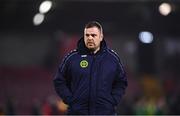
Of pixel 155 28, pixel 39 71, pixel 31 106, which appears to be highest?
pixel 155 28

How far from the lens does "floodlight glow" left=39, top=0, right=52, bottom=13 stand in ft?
29.9

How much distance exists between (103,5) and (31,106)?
2004 millimetres

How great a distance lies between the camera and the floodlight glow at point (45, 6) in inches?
359

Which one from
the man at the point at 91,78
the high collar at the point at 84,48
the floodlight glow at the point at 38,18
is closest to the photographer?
the man at the point at 91,78

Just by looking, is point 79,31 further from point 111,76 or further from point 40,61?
point 111,76

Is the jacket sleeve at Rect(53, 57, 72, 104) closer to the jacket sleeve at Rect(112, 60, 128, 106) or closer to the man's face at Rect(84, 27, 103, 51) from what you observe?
the man's face at Rect(84, 27, 103, 51)

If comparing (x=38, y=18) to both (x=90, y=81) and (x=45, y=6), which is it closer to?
(x=45, y=6)

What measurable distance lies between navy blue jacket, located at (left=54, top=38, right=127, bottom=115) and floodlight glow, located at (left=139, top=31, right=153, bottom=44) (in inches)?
Result: 165

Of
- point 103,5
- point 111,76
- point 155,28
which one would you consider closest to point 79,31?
point 103,5

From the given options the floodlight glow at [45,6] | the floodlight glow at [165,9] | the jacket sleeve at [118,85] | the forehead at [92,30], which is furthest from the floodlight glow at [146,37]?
the forehead at [92,30]

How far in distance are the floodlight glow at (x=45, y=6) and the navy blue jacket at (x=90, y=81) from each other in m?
4.22

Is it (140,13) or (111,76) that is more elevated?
(140,13)

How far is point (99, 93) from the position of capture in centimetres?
482

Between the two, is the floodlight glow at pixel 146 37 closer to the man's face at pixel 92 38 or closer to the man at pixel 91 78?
the man at pixel 91 78
